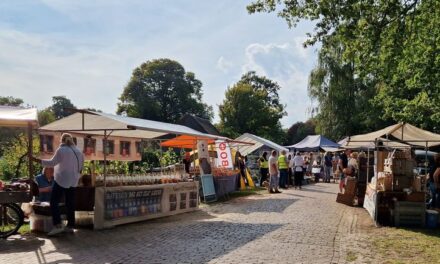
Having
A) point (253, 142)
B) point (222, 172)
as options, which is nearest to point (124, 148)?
point (222, 172)

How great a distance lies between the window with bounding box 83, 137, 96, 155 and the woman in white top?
141 inches

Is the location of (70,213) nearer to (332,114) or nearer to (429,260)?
(429,260)

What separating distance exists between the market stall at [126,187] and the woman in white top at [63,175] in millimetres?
735

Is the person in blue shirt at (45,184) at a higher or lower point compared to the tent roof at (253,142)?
lower

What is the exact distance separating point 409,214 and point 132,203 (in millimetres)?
6367

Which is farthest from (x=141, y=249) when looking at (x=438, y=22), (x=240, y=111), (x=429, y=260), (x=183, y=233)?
(x=240, y=111)

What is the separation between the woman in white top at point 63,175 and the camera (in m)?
8.62

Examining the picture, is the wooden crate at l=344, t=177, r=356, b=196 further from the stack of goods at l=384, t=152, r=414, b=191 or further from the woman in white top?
the woman in white top

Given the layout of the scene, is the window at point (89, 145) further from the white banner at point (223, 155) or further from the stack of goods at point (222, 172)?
the white banner at point (223, 155)

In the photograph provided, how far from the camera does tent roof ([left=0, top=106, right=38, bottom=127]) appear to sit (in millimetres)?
8414

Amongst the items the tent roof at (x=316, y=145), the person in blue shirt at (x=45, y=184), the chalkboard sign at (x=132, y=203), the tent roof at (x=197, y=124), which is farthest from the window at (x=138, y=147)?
the tent roof at (x=197, y=124)

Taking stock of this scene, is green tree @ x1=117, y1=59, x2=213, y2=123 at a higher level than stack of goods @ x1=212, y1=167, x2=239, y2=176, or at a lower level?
higher

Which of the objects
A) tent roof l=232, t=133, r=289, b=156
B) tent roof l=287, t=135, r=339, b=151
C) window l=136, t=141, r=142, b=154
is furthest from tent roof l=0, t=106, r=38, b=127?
tent roof l=287, t=135, r=339, b=151

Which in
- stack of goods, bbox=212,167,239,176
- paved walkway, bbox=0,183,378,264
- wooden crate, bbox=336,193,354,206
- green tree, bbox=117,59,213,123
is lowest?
paved walkway, bbox=0,183,378,264
